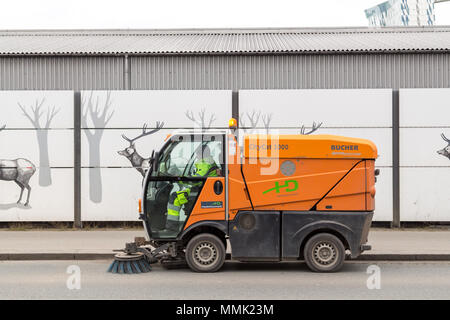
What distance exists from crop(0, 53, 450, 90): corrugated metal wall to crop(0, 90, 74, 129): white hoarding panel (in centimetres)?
277

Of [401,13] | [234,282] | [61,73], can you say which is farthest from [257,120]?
[401,13]

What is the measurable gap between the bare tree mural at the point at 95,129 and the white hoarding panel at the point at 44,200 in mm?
555

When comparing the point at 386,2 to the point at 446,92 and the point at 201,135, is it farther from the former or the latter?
the point at 201,135

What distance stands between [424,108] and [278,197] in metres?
6.29

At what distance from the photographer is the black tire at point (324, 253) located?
8133mm

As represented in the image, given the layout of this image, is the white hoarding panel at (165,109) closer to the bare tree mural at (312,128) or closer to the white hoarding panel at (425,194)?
the bare tree mural at (312,128)

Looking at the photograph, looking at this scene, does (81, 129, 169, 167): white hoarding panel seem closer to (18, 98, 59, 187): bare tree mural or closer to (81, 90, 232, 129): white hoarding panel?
(81, 90, 232, 129): white hoarding panel

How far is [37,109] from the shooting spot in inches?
510

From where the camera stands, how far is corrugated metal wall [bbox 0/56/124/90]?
15.7 m

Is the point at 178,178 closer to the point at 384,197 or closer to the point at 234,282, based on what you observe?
the point at 234,282

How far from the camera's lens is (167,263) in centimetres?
856

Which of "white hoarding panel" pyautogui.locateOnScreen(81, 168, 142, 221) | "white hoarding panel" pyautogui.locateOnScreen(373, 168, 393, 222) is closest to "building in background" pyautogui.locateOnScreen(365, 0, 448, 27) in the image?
"white hoarding panel" pyautogui.locateOnScreen(373, 168, 393, 222)

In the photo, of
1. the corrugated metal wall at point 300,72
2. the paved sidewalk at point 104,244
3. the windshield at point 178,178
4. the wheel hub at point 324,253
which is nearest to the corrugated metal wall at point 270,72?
the corrugated metal wall at point 300,72
